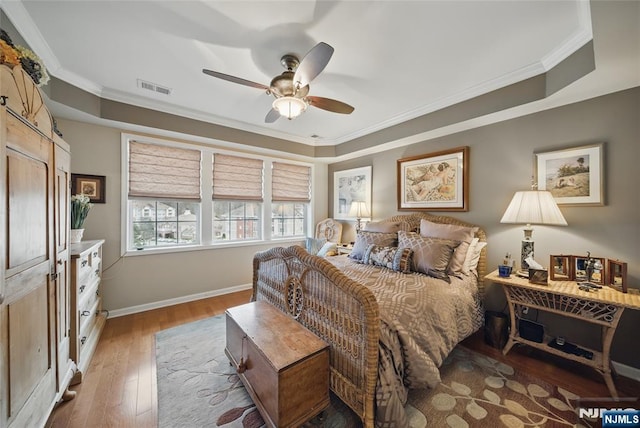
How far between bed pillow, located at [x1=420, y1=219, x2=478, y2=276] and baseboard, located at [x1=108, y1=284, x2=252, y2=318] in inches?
119

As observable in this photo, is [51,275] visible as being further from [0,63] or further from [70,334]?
[0,63]

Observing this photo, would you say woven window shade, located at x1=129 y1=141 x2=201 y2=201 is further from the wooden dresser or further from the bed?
the bed

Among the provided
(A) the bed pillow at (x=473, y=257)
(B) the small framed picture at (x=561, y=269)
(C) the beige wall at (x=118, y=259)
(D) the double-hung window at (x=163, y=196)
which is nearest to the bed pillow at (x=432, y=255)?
(A) the bed pillow at (x=473, y=257)

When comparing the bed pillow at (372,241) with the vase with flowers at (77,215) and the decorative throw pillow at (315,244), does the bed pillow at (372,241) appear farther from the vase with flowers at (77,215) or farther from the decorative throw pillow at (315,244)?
the vase with flowers at (77,215)

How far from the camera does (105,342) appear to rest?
2406mm

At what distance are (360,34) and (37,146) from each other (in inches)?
85.0

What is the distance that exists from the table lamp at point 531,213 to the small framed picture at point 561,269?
17 centimetres

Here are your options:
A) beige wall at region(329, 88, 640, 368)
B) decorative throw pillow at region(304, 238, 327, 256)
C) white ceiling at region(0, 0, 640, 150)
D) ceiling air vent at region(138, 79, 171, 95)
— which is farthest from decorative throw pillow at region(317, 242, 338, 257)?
ceiling air vent at region(138, 79, 171, 95)

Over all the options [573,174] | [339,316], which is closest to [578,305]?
[573,174]

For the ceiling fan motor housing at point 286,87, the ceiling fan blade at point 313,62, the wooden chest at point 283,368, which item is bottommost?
the wooden chest at point 283,368

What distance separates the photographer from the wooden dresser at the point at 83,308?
1821 millimetres

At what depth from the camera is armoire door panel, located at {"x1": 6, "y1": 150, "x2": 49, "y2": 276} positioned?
1052 millimetres

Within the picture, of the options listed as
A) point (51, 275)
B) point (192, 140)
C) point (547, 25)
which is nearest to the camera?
point (51, 275)

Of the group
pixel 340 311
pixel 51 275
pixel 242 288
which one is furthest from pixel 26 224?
pixel 242 288
